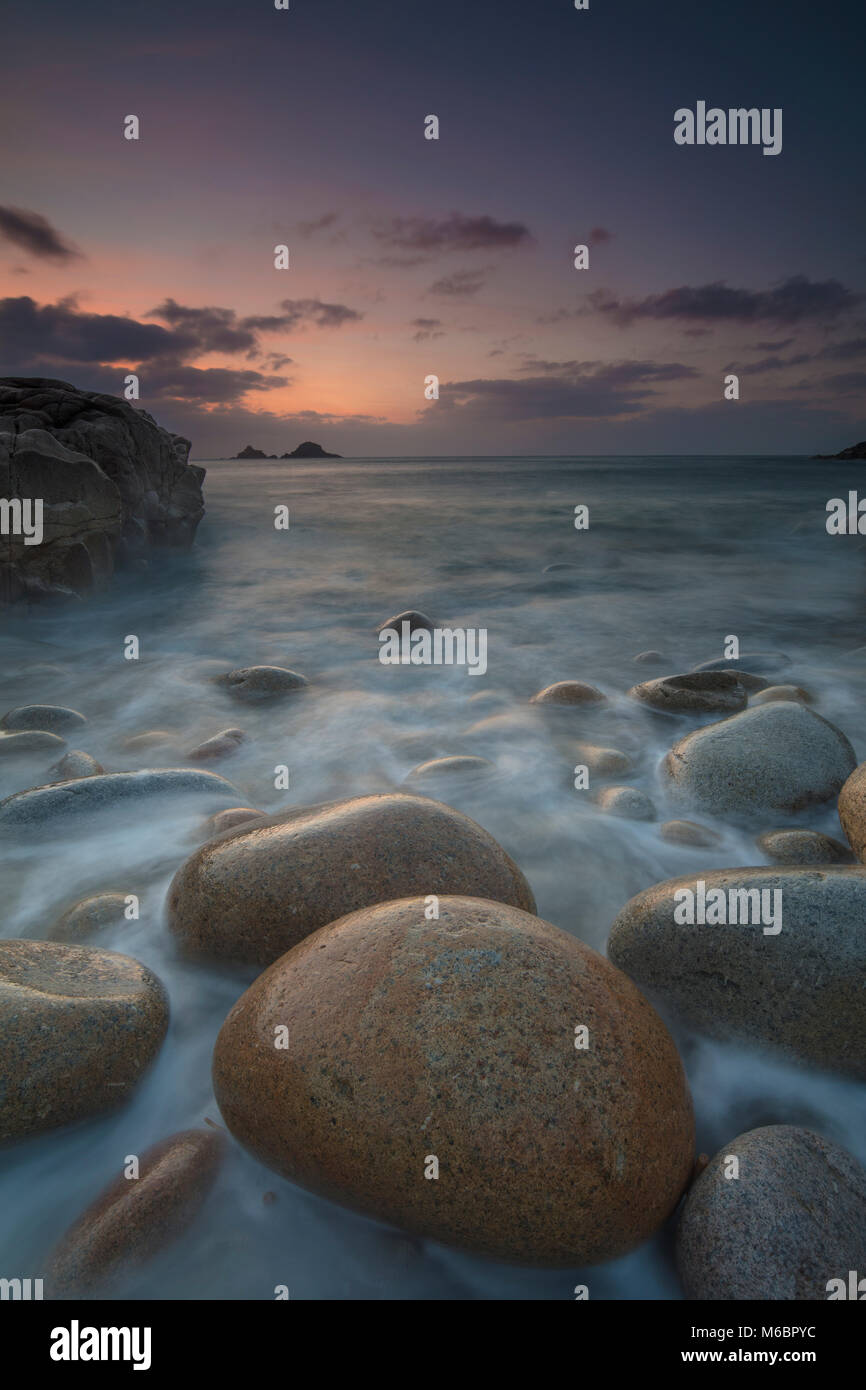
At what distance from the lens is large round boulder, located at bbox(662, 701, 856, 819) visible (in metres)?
4.19

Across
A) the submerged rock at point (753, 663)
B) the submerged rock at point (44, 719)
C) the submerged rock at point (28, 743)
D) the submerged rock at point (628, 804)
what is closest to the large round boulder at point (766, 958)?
the submerged rock at point (628, 804)

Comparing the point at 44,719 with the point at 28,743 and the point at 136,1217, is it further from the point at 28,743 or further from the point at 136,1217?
the point at 136,1217

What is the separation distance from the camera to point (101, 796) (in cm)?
421

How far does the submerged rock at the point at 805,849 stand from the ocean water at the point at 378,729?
0.35 ft

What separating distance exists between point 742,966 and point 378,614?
8.51 metres

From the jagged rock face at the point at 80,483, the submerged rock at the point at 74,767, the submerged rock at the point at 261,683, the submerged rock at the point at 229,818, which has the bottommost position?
the submerged rock at the point at 229,818

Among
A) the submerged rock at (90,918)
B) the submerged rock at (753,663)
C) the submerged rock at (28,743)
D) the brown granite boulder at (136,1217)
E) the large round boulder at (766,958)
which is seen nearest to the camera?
the brown granite boulder at (136,1217)

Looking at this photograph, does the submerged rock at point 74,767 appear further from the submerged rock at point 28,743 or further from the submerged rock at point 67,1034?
the submerged rock at point 67,1034

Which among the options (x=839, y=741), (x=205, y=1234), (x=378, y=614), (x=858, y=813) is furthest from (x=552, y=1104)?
(x=378, y=614)

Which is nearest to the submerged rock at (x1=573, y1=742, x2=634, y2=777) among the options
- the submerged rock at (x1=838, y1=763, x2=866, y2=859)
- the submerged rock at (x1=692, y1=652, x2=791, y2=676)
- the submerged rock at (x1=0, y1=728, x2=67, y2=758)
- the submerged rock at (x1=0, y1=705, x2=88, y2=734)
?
the submerged rock at (x1=838, y1=763, x2=866, y2=859)

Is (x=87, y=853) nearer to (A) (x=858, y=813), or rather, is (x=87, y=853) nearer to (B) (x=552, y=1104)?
(B) (x=552, y=1104)

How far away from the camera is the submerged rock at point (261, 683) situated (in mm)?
6754

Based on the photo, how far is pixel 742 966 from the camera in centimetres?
251

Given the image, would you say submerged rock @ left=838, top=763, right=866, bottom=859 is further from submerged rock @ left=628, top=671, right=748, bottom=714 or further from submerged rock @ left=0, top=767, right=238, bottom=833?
submerged rock @ left=0, top=767, right=238, bottom=833
